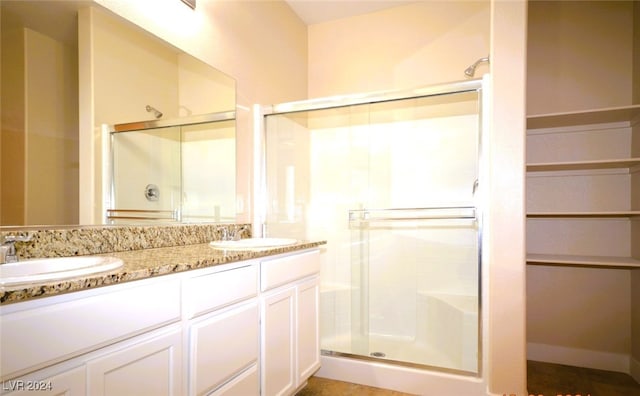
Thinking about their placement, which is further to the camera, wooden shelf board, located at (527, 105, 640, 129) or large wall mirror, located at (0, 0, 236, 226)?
wooden shelf board, located at (527, 105, 640, 129)

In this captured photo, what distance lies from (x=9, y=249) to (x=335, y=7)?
2859 millimetres

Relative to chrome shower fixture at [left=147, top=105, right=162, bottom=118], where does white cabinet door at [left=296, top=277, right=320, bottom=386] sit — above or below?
below

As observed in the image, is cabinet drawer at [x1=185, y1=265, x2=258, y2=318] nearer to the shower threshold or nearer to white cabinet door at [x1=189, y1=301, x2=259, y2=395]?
white cabinet door at [x1=189, y1=301, x2=259, y2=395]

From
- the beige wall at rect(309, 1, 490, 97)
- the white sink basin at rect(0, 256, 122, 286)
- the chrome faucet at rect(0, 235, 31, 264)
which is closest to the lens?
the white sink basin at rect(0, 256, 122, 286)

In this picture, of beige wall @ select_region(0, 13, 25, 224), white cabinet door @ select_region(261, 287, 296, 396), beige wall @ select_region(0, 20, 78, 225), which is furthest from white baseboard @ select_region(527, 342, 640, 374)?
beige wall @ select_region(0, 13, 25, 224)

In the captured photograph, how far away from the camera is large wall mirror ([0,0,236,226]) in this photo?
114 centimetres

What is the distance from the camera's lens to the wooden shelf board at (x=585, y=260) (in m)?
2.11

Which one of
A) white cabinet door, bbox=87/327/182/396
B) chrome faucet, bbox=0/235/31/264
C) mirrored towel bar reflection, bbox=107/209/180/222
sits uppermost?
mirrored towel bar reflection, bbox=107/209/180/222

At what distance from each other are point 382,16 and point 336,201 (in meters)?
1.71

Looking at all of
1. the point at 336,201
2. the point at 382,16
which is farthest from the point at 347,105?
the point at 382,16

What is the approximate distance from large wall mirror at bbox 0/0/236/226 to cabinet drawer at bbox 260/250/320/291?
1.99ft

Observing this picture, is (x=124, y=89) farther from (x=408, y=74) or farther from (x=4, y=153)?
(x=408, y=74)

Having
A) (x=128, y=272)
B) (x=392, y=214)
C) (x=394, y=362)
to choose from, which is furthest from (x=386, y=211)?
(x=128, y=272)

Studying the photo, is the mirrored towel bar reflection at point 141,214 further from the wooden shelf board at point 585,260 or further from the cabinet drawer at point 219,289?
the wooden shelf board at point 585,260
